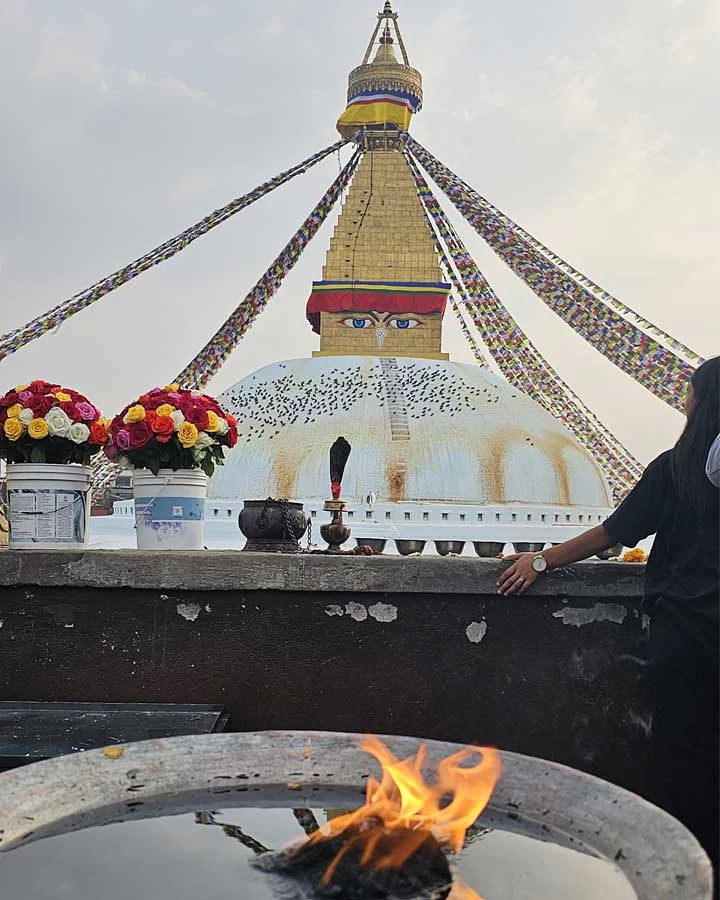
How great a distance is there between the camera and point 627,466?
1595 cm

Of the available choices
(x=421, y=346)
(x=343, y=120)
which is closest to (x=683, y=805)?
(x=421, y=346)

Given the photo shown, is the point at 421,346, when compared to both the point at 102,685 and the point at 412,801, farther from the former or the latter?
the point at 412,801

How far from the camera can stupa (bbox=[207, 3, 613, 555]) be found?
43.5ft

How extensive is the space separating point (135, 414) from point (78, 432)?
0.21 m

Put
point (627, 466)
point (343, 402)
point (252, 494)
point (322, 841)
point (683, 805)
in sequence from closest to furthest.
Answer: point (322, 841) → point (683, 805) → point (252, 494) → point (343, 402) → point (627, 466)

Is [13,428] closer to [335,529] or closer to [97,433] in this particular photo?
[97,433]

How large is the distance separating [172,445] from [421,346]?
14406mm

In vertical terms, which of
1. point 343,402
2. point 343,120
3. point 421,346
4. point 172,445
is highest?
point 343,120

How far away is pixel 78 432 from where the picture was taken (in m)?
3.03

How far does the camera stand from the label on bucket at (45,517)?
9.74 ft

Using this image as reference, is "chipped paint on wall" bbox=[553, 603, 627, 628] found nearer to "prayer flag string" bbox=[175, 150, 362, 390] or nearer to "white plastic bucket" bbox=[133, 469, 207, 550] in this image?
"white plastic bucket" bbox=[133, 469, 207, 550]

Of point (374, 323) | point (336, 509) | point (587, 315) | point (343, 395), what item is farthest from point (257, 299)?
point (336, 509)

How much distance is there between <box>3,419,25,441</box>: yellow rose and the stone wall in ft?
1.38

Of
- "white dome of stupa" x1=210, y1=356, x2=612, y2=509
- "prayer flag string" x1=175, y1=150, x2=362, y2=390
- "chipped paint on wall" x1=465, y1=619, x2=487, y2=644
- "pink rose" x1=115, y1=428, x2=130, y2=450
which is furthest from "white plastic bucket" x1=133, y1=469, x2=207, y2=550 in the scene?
"prayer flag string" x1=175, y1=150, x2=362, y2=390
